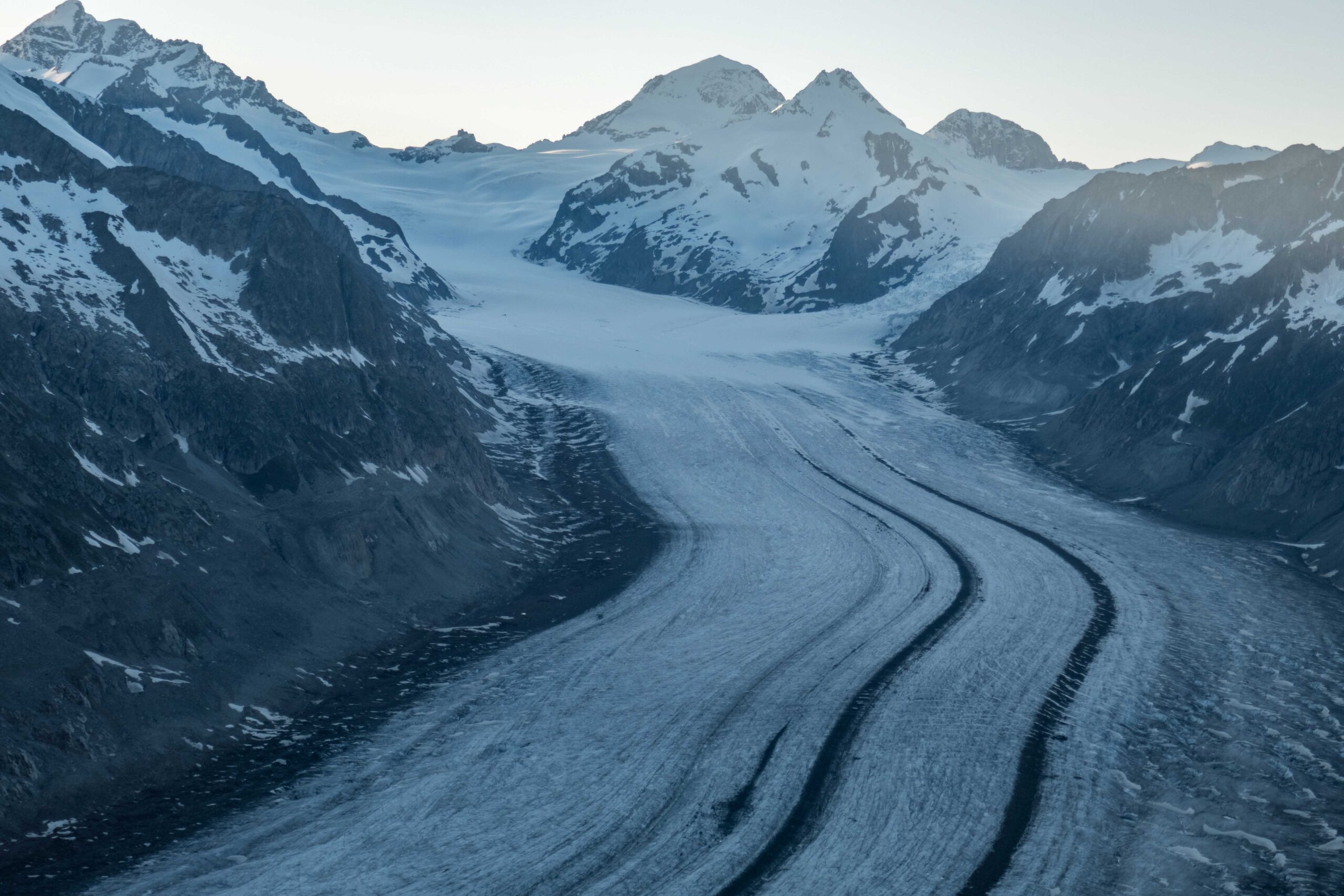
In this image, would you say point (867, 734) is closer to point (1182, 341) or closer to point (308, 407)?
point (308, 407)

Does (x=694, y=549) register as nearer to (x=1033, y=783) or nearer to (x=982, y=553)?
(x=982, y=553)

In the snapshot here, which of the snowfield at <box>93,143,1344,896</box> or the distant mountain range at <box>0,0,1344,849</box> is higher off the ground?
the distant mountain range at <box>0,0,1344,849</box>

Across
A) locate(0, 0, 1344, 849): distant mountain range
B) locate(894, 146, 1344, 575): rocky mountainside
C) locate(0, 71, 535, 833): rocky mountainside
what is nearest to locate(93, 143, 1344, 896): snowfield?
locate(0, 71, 535, 833): rocky mountainside

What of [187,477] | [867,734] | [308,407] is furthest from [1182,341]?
[187,477]

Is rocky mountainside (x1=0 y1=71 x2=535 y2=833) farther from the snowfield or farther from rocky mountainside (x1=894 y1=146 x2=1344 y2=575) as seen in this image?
rocky mountainside (x1=894 y1=146 x2=1344 y2=575)

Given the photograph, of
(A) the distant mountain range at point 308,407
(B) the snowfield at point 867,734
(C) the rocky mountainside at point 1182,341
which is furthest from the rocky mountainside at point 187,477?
(C) the rocky mountainside at point 1182,341

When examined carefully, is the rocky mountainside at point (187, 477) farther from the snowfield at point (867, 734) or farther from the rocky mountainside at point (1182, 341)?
the rocky mountainside at point (1182, 341)

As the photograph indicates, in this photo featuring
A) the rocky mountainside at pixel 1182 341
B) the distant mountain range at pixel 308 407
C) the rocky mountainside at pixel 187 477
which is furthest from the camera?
the rocky mountainside at pixel 1182 341

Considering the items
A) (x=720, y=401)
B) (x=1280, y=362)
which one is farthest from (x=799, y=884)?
(x=720, y=401)
